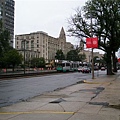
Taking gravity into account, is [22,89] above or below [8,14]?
below

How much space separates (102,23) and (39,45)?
345ft

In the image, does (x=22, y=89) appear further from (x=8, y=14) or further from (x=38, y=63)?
(x=8, y=14)

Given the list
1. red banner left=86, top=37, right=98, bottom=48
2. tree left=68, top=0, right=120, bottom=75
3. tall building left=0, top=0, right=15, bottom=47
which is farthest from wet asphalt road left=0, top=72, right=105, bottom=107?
tall building left=0, top=0, right=15, bottom=47

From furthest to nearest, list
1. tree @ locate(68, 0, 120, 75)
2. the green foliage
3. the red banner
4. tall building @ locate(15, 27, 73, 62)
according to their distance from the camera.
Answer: tall building @ locate(15, 27, 73, 62) < the green foliage < tree @ locate(68, 0, 120, 75) < the red banner

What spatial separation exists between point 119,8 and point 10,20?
129 metres

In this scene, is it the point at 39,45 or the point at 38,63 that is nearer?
the point at 38,63

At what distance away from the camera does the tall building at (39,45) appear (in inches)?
5684

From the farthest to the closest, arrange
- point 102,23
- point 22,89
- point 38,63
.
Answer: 1. point 38,63
2. point 102,23
3. point 22,89

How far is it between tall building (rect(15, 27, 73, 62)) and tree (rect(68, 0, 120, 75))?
91.4 metres

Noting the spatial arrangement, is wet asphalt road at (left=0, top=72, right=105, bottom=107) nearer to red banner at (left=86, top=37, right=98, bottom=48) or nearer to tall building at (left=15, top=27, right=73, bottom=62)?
red banner at (left=86, top=37, right=98, bottom=48)

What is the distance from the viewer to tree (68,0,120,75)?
150 feet

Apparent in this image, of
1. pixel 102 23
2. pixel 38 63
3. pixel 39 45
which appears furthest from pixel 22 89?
pixel 39 45

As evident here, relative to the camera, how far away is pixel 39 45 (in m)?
150

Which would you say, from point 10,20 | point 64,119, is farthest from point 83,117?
point 10,20
